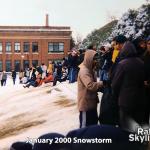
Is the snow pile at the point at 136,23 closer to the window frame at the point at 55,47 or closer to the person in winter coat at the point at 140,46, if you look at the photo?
the person in winter coat at the point at 140,46

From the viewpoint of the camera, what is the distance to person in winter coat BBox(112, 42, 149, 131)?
3838 millimetres

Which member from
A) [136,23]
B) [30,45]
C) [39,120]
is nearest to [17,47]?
[30,45]

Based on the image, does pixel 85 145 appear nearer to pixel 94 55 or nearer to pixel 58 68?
pixel 94 55

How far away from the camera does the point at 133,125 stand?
362 centimetres

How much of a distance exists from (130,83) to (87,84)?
850 mm

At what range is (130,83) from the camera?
3.84 metres

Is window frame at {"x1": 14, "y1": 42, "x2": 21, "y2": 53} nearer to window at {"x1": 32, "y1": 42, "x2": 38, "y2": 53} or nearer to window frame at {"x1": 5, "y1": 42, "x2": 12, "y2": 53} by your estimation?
window frame at {"x1": 5, "y1": 42, "x2": 12, "y2": 53}

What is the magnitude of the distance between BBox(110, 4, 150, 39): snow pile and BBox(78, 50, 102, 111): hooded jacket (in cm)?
1041

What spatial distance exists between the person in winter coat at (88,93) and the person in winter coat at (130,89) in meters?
0.79

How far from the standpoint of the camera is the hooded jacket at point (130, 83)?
384 centimetres

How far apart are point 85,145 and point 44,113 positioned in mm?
6899

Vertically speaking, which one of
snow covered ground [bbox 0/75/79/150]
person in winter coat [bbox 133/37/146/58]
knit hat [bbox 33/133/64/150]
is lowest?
snow covered ground [bbox 0/75/79/150]

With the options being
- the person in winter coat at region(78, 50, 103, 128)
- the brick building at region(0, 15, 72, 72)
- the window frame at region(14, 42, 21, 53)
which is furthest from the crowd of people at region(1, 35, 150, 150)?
the window frame at region(14, 42, 21, 53)

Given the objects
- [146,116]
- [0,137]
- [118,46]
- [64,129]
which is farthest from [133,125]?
[0,137]
